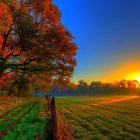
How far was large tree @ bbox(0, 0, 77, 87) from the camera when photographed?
1573cm

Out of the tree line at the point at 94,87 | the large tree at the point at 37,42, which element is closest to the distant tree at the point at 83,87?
the tree line at the point at 94,87

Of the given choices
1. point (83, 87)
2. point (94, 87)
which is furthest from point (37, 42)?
point (83, 87)

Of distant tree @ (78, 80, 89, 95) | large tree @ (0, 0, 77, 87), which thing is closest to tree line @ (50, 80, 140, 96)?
distant tree @ (78, 80, 89, 95)

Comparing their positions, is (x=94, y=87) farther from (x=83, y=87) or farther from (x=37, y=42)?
(x=37, y=42)

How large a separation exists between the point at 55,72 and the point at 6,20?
862 centimetres

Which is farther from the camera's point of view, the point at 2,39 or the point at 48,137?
the point at 2,39

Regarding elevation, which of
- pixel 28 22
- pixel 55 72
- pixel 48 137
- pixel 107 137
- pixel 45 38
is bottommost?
pixel 107 137

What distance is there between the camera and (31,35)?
→ 51.6 ft

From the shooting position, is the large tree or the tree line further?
the tree line

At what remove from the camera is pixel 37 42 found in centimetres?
1591

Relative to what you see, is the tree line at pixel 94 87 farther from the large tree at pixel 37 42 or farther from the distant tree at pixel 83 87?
the large tree at pixel 37 42

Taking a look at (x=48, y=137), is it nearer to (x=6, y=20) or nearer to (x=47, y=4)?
(x=6, y=20)

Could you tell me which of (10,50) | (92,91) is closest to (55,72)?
(10,50)

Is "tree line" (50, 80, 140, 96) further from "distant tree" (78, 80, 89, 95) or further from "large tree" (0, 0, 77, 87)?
"large tree" (0, 0, 77, 87)
